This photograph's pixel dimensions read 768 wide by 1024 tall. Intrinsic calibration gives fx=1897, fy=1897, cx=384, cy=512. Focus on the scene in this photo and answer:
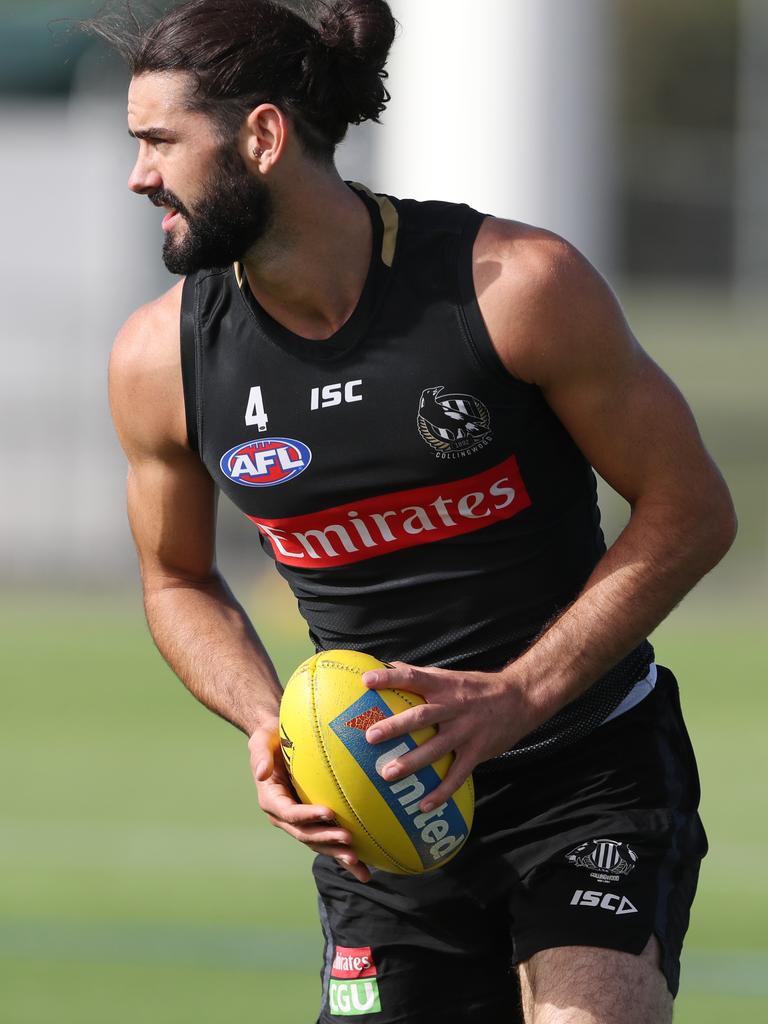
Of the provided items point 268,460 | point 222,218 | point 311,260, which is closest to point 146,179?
point 222,218

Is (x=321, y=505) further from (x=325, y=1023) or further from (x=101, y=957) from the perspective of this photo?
(x=101, y=957)

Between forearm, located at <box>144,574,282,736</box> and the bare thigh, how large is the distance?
91 centimetres

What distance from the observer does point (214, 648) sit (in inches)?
194

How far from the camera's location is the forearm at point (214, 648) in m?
4.73

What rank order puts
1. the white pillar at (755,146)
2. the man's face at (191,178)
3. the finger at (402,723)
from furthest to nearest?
1. the white pillar at (755,146)
2. the man's face at (191,178)
3. the finger at (402,723)

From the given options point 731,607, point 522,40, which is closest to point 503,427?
point 731,607

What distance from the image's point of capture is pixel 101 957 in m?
7.33

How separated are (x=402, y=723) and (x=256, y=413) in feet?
3.00

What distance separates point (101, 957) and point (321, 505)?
3.47m

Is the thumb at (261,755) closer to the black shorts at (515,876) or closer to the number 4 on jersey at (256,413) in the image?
the black shorts at (515,876)

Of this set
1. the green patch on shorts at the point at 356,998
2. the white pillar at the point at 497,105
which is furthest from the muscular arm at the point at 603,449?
the white pillar at the point at 497,105

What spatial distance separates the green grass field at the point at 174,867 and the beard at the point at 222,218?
309 cm

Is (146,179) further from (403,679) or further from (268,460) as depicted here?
(403,679)

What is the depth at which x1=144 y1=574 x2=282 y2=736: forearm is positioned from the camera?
473cm
